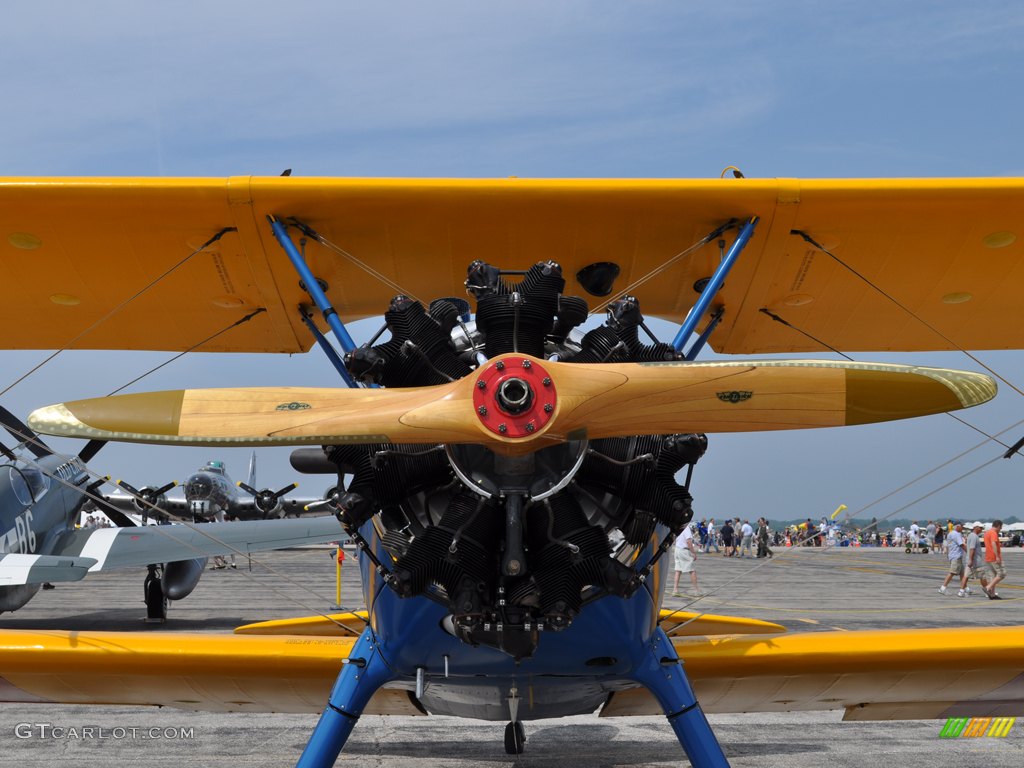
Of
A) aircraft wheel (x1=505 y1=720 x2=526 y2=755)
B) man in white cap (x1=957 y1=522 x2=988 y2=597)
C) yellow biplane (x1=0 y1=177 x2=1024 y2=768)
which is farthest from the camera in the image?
man in white cap (x1=957 y1=522 x2=988 y2=597)

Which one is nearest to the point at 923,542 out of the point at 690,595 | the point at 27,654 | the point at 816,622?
Result: the point at 690,595

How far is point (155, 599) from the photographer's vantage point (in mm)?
14695

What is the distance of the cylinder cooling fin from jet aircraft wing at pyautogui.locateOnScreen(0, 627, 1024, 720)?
4.86 ft

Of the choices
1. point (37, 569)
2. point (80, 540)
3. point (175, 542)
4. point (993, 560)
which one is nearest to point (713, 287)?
point (37, 569)

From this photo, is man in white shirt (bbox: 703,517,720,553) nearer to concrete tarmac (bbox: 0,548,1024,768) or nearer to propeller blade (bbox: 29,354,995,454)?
concrete tarmac (bbox: 0,548,1024,768)

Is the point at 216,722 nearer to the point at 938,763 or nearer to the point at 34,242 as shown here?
the point at 34,242

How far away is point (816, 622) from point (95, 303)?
10922 mm

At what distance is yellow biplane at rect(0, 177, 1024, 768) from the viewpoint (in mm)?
3363

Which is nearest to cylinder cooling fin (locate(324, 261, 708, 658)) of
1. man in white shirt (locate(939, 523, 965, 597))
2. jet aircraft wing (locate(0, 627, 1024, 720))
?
jet aircraft wing (locate(0, 627, 1024, 720))

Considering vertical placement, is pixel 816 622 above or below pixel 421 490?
below

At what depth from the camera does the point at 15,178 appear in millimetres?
4516

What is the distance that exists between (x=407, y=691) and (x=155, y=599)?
35.4 ft

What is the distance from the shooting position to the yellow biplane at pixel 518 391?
336cm

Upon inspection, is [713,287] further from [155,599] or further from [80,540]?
[80,540]
